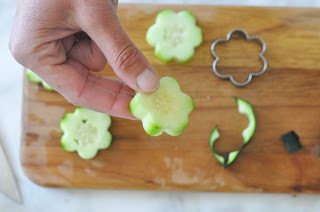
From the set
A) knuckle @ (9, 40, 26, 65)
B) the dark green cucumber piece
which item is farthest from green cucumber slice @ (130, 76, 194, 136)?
the dark green cucumber piece

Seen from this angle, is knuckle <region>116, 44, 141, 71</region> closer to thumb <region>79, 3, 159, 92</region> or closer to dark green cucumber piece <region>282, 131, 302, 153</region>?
thumb <region>79, 3, 159, 92</region>

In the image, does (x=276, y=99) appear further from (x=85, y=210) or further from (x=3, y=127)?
(x=3, y=127)

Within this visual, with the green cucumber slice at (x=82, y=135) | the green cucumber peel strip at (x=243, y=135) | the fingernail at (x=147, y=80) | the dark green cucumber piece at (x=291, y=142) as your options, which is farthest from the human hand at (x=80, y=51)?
the dark green cucumber piece at (x=291, y=142)

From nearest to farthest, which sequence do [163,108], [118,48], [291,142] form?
[118,48] → [163,108] → [291,142]

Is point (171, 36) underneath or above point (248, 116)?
above

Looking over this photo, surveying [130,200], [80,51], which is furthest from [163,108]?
[130,200]

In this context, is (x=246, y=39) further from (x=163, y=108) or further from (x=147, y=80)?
(x=147, y=80)

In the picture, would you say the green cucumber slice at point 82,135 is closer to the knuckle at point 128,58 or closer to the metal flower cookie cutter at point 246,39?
the metal flower cookie cutter at point 246,39

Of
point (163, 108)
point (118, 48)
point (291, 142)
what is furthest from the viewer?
point (291, 142)
